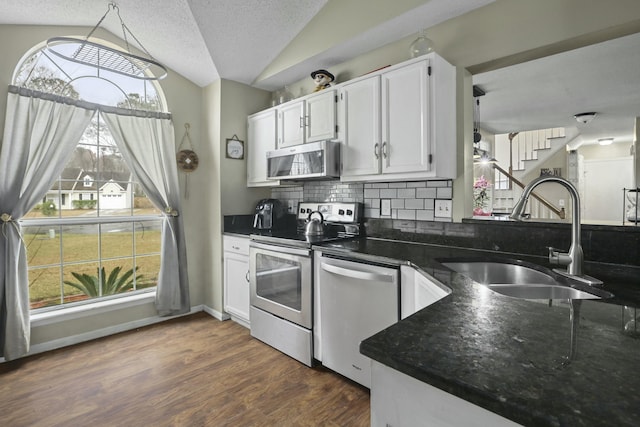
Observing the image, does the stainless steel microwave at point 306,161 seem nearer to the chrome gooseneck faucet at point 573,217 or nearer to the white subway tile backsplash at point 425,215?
the white subway tile backsplash at point 425,215

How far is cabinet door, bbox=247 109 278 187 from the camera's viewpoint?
309 centimetres

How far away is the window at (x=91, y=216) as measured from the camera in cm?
265

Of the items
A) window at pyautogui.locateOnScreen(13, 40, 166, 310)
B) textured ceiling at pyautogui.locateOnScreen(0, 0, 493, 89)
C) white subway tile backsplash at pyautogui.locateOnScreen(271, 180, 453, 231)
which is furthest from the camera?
window at pyautogui.locateOnScreen(13, 40, 166, 310)

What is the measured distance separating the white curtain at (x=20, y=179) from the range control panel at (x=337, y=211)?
213 cm

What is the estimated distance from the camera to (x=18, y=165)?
2396 millimetres

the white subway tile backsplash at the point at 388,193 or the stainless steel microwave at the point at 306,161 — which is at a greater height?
the stainless steel microwave at the point at 306,161

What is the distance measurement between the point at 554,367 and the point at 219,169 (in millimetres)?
3086

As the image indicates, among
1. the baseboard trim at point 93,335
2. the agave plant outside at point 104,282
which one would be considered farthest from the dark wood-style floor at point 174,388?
the agave plant outside at point 104,282

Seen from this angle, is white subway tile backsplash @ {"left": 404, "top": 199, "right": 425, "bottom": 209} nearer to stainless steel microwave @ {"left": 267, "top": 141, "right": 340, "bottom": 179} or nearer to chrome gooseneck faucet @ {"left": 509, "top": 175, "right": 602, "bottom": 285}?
stainless steel microwave @ {"left": 267, "top": 141, "right": 340, "bottom": 179}

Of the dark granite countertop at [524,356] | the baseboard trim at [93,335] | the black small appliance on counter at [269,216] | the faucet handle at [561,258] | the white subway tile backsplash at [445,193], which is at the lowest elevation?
the baseboard trim at [93,335]

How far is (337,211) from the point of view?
2.80 meters

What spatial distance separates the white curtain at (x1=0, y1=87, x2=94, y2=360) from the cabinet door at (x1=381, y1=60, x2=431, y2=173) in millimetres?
2620

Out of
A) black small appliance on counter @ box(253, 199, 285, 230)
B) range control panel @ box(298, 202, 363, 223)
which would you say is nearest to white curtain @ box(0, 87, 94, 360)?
black small appliance on counter @ box(253, 199, 285, 230)

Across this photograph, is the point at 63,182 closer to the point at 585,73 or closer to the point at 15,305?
the point at 15,305
